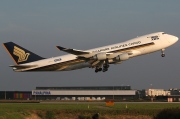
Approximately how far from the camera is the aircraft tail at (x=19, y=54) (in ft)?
277

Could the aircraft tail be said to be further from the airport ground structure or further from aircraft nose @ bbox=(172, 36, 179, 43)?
the airport ground structure

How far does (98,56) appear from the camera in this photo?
7694 cm

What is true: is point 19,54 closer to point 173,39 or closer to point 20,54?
point 20,54

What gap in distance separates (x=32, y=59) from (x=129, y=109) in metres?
24.8

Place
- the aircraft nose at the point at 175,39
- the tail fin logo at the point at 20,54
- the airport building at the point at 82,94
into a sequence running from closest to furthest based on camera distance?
the aircraft nose at the point at 175,39 < the tail fin logo at the point at 20,54 < the airport building at the point at 82,94

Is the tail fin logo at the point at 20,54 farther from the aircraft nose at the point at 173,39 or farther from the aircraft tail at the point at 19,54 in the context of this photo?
the aircraft nose at the point at 173,39

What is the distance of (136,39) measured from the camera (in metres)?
76.7

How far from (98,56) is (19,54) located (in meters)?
18.4

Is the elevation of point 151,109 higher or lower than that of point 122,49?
lower

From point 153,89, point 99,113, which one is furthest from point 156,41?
point 153,89

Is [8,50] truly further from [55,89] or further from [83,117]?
[55,89]

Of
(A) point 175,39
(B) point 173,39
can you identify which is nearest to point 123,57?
(B) point 173,39

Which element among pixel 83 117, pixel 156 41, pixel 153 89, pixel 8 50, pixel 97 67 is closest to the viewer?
pixel 83 117

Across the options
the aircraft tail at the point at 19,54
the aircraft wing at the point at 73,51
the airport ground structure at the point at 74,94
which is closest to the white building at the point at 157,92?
the airport ground structure at the point at 74,94
